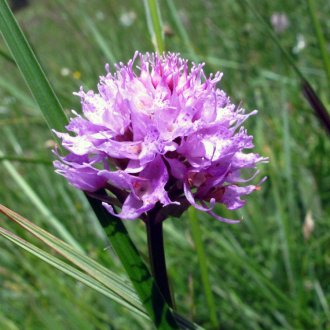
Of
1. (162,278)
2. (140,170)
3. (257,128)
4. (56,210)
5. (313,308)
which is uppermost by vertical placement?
(56,210)

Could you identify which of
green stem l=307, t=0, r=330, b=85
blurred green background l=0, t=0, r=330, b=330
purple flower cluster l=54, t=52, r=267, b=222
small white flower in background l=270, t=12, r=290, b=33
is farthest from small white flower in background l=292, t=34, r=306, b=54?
purple flower cluster l=54, t=52, r=267, b=222

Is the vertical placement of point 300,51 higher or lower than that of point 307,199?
higher

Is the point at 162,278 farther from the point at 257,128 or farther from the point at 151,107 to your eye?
the point at 257,128

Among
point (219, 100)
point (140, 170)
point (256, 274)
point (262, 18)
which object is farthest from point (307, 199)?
point (140, 170)

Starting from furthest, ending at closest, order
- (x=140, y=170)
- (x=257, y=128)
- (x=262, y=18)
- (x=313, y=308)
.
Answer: (x=257, y=128)
(x=313, y=308)
(x=262, y=18)
(x=140, y=170)

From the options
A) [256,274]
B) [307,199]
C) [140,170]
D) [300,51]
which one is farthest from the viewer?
[300,51]

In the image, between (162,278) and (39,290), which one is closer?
(162,278)

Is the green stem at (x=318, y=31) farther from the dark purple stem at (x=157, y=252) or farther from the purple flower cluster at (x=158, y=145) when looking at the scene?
the dark purple stem at (x=157, y=252)
